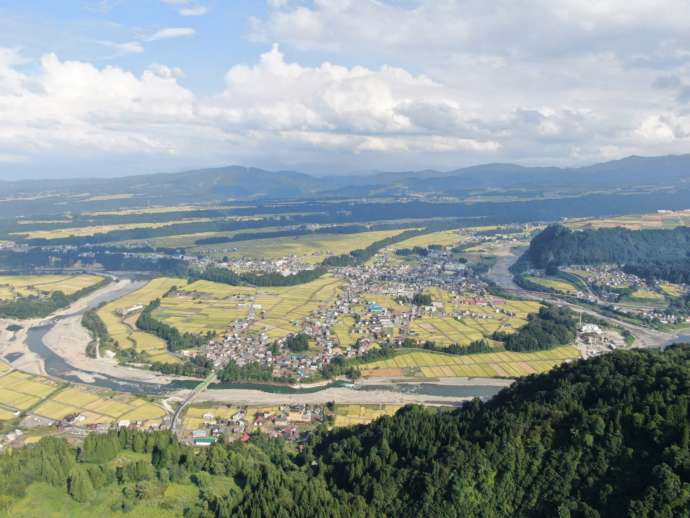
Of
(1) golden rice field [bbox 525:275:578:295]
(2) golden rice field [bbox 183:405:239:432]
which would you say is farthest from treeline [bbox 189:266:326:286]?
(2) golden rice field [bbox 183:405:239:432]

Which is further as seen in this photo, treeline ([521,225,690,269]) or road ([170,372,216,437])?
treeline ([521,225,690,269])

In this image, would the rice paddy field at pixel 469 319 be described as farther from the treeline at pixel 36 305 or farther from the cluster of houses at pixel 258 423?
the treeline at pixel 36 305

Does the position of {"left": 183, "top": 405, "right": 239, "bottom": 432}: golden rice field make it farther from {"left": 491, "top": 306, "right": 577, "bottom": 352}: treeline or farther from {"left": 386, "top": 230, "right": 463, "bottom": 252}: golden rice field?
{"left": 386, "top": 230, "right": 463, "bottom": 252}: golden rice field

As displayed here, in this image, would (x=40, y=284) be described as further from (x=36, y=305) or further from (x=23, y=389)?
(x=23, y=389)

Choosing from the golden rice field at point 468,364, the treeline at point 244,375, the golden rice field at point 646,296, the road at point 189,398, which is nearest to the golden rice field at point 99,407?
the road at point 189,398

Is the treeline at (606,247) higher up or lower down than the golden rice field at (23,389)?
higher up
